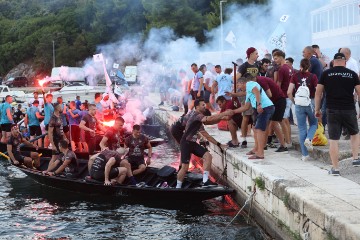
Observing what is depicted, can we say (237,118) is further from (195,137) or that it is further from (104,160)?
(104,160)

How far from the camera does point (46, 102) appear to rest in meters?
18.1

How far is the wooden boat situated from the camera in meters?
11.1

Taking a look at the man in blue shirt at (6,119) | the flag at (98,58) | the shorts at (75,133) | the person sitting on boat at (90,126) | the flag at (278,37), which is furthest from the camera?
the flag at (98,58)

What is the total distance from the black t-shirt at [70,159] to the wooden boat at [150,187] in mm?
194

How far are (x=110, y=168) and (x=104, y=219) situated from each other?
1199mm

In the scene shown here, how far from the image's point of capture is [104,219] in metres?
11.3

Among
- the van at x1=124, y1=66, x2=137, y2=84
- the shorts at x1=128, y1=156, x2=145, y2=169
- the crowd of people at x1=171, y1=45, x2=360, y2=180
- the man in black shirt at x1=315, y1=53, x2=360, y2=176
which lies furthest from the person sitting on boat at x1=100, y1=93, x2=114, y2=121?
the van at x1=124, y1=66, x2=137, y2=84

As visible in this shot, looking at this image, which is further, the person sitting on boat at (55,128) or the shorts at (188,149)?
the person sitting on boat at (55,128)

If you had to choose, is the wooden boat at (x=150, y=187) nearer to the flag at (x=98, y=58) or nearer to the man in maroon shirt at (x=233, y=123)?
the man in maroon shirt at (x=233, y=123)

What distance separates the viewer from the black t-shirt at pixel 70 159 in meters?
13.3

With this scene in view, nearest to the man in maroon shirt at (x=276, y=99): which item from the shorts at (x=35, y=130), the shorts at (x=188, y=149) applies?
the shorts at (x=188, y=149)

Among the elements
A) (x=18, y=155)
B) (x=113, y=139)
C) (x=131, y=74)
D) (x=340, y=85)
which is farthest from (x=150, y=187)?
(x=131, y=74)

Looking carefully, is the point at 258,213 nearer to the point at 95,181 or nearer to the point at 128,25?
the point at 95,181

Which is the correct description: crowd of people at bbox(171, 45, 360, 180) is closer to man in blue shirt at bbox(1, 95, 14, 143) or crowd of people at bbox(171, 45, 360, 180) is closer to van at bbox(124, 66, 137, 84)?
man in blue shirt at bbox(1, 95, 14, 143)
